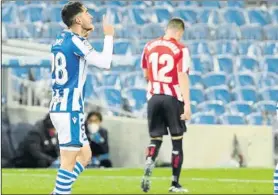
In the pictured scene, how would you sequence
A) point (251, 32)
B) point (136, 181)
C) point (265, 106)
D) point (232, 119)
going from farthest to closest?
point (251, 32) < point (265, 106) < point (232, 119) < point (136, 181)

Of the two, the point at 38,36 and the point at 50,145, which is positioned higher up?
the point at 38,36

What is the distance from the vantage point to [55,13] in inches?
924

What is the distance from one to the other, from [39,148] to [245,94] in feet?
21.0

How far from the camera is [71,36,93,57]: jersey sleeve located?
7340mm

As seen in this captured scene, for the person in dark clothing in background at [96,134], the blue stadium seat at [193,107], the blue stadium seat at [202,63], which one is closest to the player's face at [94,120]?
the person in dark clothing in background at [96,134]

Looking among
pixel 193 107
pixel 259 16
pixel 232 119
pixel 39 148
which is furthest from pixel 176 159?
pixel 259 16

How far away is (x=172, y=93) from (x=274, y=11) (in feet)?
43.6

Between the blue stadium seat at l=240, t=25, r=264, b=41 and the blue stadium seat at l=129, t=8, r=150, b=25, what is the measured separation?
2.21 meters

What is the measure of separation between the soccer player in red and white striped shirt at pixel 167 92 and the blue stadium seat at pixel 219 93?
9584mm

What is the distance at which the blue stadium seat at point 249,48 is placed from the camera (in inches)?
867

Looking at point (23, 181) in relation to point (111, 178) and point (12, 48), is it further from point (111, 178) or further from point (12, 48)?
point (12, 48)

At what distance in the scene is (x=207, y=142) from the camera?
1653 centimetres

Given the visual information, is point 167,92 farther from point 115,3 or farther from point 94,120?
point 115,3

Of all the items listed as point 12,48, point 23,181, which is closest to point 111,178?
point 23,181
